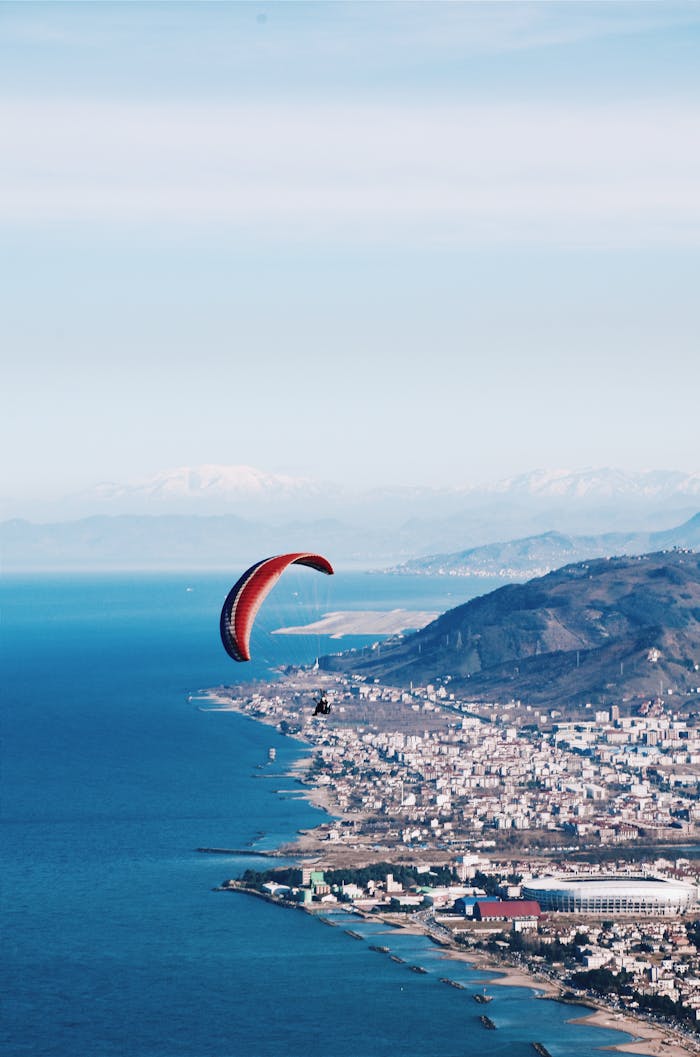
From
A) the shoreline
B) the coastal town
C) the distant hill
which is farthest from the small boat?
the distant hill

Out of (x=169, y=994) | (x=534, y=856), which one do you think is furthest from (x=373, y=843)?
(x=169, y=994)

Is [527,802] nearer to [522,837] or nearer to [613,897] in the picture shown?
[522,837]

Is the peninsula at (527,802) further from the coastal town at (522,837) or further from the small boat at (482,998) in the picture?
the small boat at (482,998)

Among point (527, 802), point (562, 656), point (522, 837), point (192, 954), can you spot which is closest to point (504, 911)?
point (192, 954)

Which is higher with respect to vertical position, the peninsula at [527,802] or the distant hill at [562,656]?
the distant hill at [562,656]

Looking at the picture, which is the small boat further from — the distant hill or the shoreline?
the distant hill

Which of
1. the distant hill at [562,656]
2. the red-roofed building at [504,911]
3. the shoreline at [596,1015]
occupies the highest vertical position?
the distant hill at [562,656]

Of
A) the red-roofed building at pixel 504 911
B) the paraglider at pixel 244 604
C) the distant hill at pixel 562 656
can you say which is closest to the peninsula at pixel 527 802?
the red-roofed building at pixel 504 911
